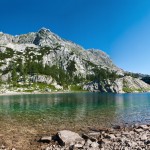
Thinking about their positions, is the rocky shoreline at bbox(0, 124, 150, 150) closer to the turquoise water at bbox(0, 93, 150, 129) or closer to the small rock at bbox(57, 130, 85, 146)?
the small rock at bbox(57, 130, 85, 146)

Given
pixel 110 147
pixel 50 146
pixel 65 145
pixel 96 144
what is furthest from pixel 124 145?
pixel 50 146

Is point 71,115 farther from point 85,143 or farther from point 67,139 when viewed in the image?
point 85,143

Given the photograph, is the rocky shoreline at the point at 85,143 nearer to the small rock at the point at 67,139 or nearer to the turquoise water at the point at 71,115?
the small rock at the point at 67,139

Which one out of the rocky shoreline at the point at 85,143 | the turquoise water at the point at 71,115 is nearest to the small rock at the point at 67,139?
the rocky shoreline at the point at 85,143

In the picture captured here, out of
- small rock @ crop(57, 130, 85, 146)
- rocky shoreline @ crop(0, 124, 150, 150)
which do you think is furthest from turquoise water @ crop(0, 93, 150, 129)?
rocky shoreline @ crop(0, 124, 150, 150)

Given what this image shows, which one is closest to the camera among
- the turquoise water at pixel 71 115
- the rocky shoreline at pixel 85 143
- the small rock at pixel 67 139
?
the rocky shoreline at pixel 85 143

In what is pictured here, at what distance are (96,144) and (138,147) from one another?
4.82m

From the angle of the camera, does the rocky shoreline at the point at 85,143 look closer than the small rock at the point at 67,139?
Yes

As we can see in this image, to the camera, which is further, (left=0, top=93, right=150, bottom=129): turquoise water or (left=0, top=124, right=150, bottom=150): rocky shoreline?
(left=0, top=93, right=150, bottom=129): turquoise water

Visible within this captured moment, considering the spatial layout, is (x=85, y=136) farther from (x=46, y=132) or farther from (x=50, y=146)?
(x=46, y=132)

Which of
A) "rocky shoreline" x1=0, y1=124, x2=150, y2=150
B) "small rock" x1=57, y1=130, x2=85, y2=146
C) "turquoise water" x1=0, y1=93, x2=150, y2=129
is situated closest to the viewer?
"rocky shoreline" x1=0, y1=124, x2=150, y2=150

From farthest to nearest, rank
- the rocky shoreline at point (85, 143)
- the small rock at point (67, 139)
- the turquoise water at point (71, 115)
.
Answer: the turquoise water at point (71, 115) → the small rock at point (67, 139) → the rocky shoreline at point (85, 143)

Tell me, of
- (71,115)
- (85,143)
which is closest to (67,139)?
(85,143)

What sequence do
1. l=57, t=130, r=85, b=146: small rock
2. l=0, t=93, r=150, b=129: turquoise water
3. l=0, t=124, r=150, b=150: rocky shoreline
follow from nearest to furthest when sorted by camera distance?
1. l=0, t=124, r=150, b=150: rocky shoreline
2. l=57, t=130, r=85, b=146: small rock
3. l=0, t=93, r=150, b=129: turquoise water
